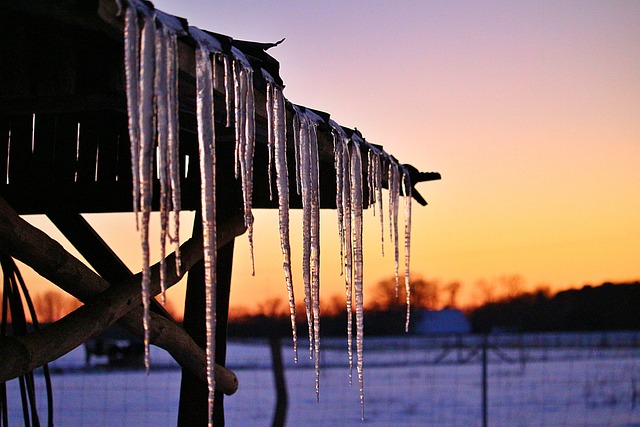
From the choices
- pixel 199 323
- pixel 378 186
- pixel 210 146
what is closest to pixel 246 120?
pixel 210 146

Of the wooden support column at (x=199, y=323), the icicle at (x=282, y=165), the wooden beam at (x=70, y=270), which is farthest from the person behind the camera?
the wooden support column at (x=199, y=323)

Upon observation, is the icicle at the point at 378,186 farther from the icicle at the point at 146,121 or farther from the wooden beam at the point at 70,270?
the icicle at the point at 146,121

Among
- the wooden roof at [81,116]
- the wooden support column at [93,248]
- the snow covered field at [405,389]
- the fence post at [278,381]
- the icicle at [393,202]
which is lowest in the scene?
the snow covered field at [405,389]

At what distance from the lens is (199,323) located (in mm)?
4930

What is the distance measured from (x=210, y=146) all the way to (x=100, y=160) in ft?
6.24

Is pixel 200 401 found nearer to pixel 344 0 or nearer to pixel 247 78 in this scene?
pixel 247 78

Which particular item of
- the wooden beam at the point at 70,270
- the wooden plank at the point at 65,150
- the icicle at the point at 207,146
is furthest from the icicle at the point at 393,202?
A: the icicle at the point at 207,146

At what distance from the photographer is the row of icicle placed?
209 centimetres

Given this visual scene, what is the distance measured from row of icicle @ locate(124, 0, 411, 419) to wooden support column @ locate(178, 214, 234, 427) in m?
1.28

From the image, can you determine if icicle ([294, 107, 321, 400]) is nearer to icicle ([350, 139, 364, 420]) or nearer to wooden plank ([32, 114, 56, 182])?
icicle ([350, 139, 364, 420])

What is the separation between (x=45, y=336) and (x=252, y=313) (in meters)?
15.9

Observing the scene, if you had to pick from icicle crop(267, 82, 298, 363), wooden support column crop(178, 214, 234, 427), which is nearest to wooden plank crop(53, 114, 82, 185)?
wooden support column crop(178, 214, 234, 427)

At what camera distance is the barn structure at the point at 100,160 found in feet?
7.40

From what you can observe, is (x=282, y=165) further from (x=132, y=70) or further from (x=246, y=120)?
(x=132, y=70)
